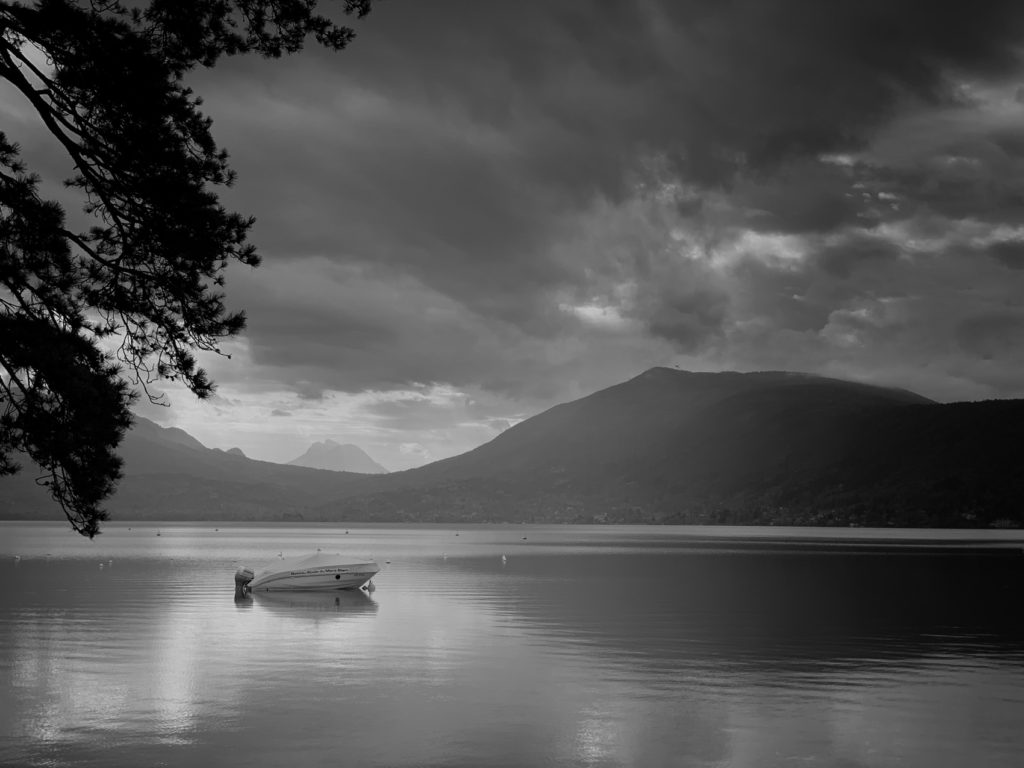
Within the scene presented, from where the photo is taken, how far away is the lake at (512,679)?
2080 centimetres

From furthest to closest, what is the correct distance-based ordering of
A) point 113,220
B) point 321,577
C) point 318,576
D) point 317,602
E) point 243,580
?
point 318,576
point 321,577
point 243,580
point 317,602
point 113,220

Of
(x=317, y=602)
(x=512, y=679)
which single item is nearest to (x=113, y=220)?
(x=512, y=679)

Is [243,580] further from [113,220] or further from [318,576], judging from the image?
[113,220]

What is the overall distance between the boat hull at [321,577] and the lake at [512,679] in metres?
3.19

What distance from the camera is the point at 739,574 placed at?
8712cm

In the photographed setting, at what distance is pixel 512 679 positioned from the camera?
30078 millimetres

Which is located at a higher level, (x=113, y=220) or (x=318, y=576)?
(x=113, y=220)

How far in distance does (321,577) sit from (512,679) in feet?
134

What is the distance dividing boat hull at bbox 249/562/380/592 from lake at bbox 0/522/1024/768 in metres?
3.19

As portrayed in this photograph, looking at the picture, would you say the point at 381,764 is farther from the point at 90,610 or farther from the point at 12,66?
the point at 90,610

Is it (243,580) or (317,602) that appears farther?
(243,580)

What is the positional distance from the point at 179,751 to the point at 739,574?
72.7 metres

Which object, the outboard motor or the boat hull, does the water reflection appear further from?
the outboard motor

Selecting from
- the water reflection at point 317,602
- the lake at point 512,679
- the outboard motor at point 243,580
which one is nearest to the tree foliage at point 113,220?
the lake at point 512,679
